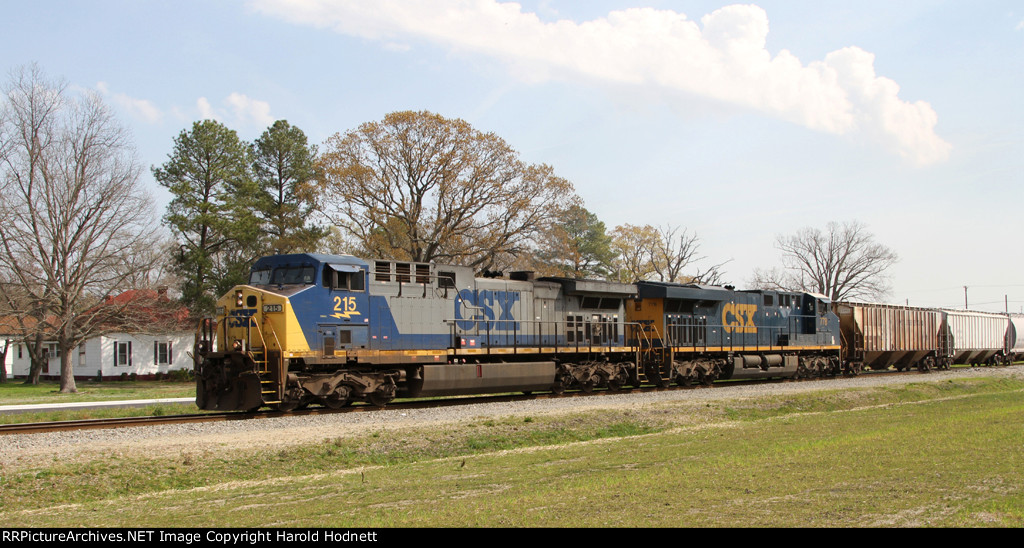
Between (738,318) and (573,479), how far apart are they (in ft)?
68.4

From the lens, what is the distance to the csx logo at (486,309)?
66.5 ft

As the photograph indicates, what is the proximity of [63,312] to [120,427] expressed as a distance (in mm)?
20707

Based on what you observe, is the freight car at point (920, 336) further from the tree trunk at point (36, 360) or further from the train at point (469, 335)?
the tree trunk at point (36, 360)

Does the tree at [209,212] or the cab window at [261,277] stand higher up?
the tree at [209,212]

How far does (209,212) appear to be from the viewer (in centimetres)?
4528

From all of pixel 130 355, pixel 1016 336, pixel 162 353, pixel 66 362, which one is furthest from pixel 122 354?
pixel 1016 336

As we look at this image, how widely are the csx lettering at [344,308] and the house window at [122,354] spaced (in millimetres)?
33831

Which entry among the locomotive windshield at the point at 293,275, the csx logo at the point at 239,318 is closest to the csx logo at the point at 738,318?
the locomotive windshield at the point at 293,275

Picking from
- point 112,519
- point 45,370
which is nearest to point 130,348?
point 45,370

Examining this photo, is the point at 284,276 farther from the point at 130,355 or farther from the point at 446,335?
the point at 130,355

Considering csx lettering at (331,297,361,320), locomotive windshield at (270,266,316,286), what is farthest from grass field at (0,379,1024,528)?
locomotive windshield at (270,266,316,286)

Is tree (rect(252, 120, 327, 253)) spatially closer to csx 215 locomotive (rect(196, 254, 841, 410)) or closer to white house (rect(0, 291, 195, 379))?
white house (rect(0, 291, 195, 379))

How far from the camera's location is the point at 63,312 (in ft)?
106

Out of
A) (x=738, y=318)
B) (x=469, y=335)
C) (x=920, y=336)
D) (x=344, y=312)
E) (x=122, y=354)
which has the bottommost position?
(x=122, y=354)
